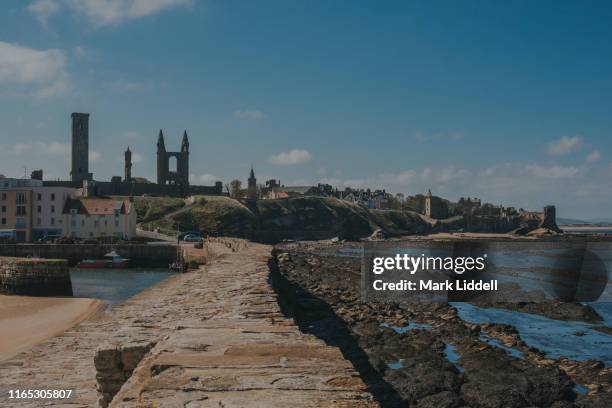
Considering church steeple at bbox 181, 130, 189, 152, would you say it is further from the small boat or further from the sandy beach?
the sandy beach

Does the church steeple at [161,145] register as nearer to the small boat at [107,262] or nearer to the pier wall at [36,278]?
the small boat at [107,262]

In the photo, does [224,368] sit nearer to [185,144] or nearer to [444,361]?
[444,361]

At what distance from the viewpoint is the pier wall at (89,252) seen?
55.1 meters

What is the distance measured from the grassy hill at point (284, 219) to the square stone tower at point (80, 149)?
2342 cm

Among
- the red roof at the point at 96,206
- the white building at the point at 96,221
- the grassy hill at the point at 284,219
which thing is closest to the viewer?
the white building at the point at 96,221

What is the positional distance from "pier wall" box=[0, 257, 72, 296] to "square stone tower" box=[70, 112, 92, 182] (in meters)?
93.8

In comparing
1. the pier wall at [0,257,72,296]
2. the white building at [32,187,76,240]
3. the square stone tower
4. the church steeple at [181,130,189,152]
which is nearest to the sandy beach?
the pier wall at [0,257,72,296]

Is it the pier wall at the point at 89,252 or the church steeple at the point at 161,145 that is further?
the church steeple at the point at 161,145

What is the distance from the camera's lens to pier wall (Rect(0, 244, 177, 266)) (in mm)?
55062

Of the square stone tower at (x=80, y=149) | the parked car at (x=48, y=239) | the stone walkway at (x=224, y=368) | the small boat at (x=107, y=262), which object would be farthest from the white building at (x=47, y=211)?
the stone walkway at (x=224, y=368)

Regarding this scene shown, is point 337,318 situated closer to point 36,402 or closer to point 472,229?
point 36,402

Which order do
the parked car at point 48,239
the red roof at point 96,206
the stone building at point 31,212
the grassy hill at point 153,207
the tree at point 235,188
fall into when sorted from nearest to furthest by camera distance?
1. the parked car at point 48,239
2. the stone building at point 31,212
3. the red roof at point 96,206
4. the grassy hill at point 153,207
5. the tree at point 235,188

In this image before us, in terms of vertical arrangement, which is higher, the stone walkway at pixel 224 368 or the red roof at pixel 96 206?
the red roof at pixel 96 206

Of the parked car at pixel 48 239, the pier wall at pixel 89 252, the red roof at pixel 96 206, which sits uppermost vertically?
the red roof at pixel 96 206
